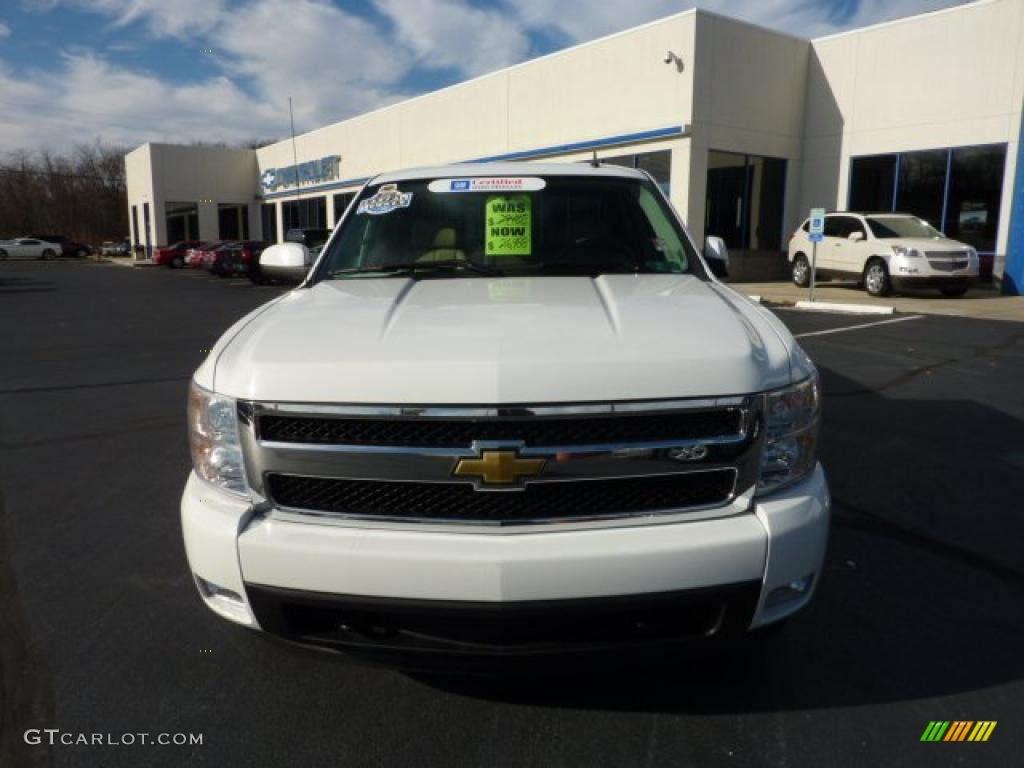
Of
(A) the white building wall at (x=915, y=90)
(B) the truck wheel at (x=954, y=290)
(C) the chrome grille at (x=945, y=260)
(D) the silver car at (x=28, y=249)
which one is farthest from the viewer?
(D) the silver car at (x=28, y=249)

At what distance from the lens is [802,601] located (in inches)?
86.4

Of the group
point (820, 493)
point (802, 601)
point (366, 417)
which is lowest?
point (802, 601)

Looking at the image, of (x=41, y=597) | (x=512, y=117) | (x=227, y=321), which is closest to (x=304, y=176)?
(x=512, y=117)

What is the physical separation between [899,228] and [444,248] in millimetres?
16140

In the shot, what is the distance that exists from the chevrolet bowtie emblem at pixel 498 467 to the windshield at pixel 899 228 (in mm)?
16917

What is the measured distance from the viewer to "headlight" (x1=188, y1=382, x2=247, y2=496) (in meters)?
2.13

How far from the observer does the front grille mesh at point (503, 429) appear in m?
1.98

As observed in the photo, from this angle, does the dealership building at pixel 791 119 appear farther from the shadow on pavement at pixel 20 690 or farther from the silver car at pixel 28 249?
the silver car at pixel 28 249

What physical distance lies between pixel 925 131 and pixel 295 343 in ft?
70.6

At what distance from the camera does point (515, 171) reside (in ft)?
12.6

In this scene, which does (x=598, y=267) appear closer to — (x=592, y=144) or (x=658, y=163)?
(x=658, y=163)

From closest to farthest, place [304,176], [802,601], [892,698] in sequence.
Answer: [802,601], [892,698], [304,176]

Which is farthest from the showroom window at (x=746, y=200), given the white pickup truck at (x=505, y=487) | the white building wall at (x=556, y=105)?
the white pickup truck at (x=505, y=487)

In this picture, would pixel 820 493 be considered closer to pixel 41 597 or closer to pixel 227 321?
pixel 41 597
